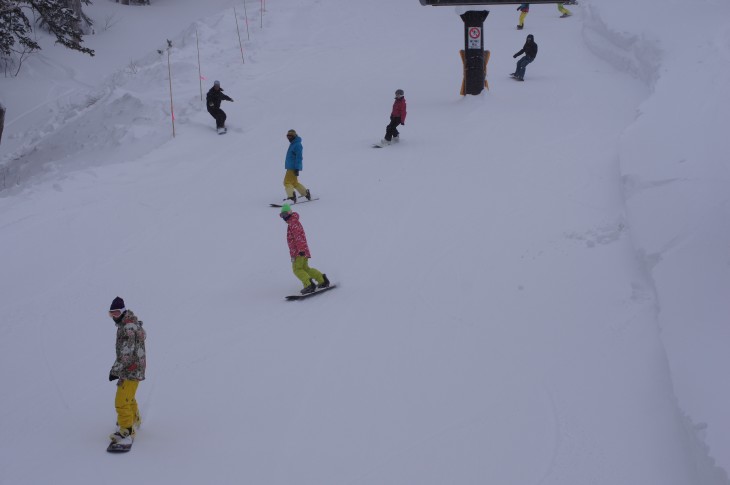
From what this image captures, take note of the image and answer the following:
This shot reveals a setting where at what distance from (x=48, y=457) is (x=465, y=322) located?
15.3 feet

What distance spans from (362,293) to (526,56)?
13444mm

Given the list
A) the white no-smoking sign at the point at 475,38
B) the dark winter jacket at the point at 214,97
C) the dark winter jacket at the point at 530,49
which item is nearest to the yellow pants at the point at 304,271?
the dark winter jacket at the point at 214,97

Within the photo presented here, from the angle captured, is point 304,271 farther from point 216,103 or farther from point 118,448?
point 216,103

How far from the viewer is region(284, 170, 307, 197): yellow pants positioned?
13469mm

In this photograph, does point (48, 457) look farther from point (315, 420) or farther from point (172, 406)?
point (315, 420)

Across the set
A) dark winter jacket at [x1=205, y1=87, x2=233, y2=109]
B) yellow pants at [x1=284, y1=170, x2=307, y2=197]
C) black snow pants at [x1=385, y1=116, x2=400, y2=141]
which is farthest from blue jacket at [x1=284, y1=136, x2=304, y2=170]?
dark winter jacket at [x1=205, y1=87, x2=233, y2=109]

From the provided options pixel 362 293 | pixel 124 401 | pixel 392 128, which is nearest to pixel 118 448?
pixel 124 401

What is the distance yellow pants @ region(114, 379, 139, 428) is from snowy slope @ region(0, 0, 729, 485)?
0.32m

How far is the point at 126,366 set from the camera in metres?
6.79

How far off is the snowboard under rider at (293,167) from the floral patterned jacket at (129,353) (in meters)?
6.81

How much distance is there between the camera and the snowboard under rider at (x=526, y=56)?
20.5 meters

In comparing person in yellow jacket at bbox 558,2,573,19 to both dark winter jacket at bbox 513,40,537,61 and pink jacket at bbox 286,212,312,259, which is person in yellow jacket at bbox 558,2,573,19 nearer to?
A: dark winter jacket at bbox 513,40,537,61

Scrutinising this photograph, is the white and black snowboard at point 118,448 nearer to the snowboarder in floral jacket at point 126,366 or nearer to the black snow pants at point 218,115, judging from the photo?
the snowboarder in floral jacket at point 126,366

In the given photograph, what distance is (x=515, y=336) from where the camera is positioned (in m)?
8.12
